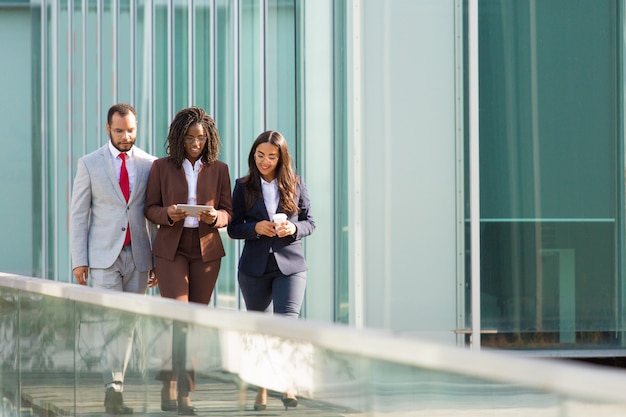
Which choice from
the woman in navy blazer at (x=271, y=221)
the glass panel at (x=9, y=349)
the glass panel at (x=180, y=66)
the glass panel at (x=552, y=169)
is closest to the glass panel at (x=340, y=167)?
the glass panel at (x=552, y=169)

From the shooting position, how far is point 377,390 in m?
3.00

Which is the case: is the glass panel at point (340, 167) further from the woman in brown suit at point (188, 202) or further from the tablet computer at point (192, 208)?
the tablet computer at point (192, 208)

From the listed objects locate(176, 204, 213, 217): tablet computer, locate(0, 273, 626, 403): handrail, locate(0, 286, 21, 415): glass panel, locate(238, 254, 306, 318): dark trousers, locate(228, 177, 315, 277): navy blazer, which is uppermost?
locate(176, 204, 213, 217): tablet computer

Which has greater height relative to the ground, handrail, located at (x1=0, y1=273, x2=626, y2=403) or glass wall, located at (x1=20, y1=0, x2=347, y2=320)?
glass wall, located at (x1=20, y1=0, x2=347, y2=320)

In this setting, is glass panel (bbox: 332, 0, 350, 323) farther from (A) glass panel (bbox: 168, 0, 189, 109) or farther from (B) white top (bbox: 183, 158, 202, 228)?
(B) white top (bbox: 183, 158, 202, 228)

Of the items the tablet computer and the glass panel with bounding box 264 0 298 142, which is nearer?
the tablet computer

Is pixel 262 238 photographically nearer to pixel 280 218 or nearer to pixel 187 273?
pixel 280 218

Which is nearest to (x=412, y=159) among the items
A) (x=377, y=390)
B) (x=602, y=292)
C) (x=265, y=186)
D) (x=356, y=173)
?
(x=356, y=173)

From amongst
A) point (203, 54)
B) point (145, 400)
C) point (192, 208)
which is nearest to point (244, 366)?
point (145, 400)

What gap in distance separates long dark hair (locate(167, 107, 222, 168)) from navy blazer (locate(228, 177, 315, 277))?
9.2 inches

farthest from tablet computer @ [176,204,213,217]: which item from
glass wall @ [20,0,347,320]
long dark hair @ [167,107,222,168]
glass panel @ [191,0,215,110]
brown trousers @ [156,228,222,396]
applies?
glass panel @ [191,0,215,110]

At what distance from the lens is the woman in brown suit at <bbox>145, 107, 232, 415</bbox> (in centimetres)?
614

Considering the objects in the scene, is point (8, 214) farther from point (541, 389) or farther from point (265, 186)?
point (541, 389)

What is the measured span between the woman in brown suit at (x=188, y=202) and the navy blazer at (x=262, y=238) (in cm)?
8
